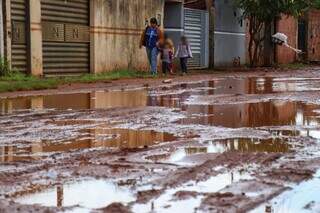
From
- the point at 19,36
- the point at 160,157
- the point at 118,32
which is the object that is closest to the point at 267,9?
the point at 118,32

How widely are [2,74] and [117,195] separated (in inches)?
517

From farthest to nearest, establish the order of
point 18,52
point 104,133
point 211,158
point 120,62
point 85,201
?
point 120,62, point 18,52, point 104,133, point 211,158, point 85,201

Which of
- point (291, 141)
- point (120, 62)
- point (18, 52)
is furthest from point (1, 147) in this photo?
point (120, 62)

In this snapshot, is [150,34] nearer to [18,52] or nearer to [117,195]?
[18,52]

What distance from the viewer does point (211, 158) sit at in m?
5.74

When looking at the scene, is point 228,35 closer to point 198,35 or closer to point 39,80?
point 198,35

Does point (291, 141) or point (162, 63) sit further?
point (162, 63)

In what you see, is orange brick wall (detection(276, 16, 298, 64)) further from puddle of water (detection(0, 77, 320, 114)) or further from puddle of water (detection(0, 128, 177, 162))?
puddle of water (detection(0, 128, 177, 162))

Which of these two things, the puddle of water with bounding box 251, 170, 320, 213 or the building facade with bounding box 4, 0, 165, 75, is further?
the building facade with bounding box 4, 0, 165, 75

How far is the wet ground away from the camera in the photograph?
14.0ft

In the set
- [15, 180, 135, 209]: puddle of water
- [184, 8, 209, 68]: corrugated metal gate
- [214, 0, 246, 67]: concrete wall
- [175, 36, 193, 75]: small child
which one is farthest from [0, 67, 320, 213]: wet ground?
[214, 0, 246, 67]: concrete wall

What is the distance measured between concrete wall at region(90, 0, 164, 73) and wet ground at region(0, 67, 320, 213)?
10.5m

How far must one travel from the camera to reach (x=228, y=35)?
101 ft

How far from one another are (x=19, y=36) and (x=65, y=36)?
2285mm
